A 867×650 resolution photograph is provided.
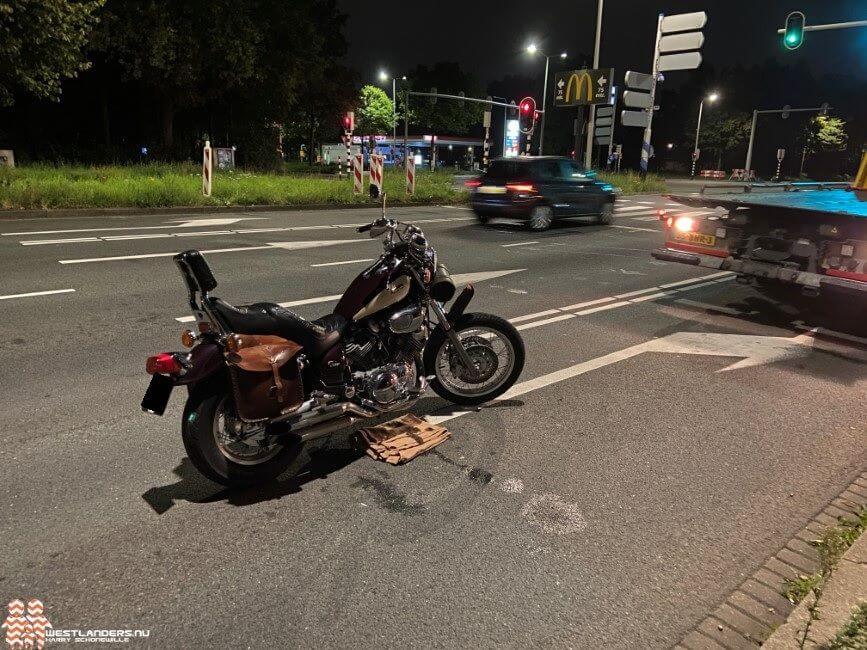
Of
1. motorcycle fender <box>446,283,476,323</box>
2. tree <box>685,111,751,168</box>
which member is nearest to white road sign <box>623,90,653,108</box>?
motorcycle fender <box>446,283,476,323</box>

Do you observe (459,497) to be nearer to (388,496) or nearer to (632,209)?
(388,496)

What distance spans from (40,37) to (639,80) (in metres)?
19.5

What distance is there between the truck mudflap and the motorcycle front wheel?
4159 mm

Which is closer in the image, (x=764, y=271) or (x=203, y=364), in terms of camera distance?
(x=203, y=364)

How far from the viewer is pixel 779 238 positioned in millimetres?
7531

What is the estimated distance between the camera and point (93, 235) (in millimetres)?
11977

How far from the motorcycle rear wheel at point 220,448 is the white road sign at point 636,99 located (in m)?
23.4

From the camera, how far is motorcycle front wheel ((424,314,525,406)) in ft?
14.7

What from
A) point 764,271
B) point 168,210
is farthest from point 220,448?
point 168,210

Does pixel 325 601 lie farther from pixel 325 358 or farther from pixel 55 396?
pixel 55 396

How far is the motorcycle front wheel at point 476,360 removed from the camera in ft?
14.7

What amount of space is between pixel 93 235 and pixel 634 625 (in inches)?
480

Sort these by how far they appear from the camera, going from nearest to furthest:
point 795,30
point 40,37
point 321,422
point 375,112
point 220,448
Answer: point 220,448 < point 321,422 < point 40,37 < point 795,30 < point 375,112

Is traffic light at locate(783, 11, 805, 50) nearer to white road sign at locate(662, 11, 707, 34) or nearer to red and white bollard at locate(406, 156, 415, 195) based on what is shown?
white road sign at locate(662, 11, 707, 34)
